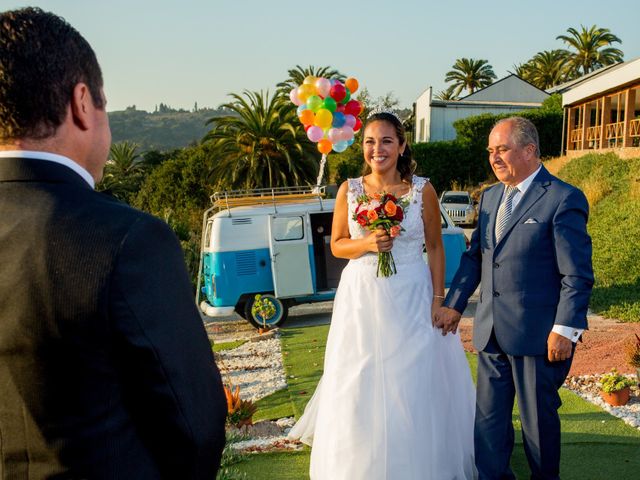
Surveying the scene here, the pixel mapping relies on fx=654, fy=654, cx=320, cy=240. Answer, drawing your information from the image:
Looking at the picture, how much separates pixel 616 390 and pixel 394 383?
2940mm

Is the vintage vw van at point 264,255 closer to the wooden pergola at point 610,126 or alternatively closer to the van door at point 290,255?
the van door at point 290,255

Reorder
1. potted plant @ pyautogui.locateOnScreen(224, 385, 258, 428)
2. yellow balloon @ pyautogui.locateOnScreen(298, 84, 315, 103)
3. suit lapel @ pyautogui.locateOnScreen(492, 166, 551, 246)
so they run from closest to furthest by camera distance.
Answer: suit lapel @ pyautogui.locateOnScreen(492, 166, 551, 246) → potted plant @ pyautogui.locateOnScreen(224, 385, 258, 428) → yellow balloon @ pyautogui.locateOnScreen(298, 84, 315, 103)

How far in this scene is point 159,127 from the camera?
496 feet

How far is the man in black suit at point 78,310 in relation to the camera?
1.31 m

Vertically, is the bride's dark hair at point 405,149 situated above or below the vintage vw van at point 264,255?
above

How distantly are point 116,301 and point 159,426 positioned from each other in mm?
303

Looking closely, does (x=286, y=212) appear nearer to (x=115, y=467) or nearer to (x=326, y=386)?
(x=326, y=386)

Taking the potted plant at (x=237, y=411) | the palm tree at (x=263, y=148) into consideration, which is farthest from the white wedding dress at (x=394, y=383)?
the palm tree at (x=263, y=148)

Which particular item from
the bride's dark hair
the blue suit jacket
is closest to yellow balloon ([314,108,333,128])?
the bride's dark hair

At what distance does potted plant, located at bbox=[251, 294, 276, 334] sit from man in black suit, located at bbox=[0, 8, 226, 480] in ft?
35.0

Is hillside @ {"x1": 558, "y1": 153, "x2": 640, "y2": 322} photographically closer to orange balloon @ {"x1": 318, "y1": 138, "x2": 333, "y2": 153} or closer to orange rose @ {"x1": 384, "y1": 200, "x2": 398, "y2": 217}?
orange balloon @ {"x1": 318, "y1": 138, "x2": 333, "y2": 153}

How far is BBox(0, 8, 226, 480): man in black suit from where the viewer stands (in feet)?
4.31

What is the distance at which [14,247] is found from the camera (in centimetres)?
133

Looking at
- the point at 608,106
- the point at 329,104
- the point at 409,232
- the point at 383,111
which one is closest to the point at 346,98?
the point at 329,104
